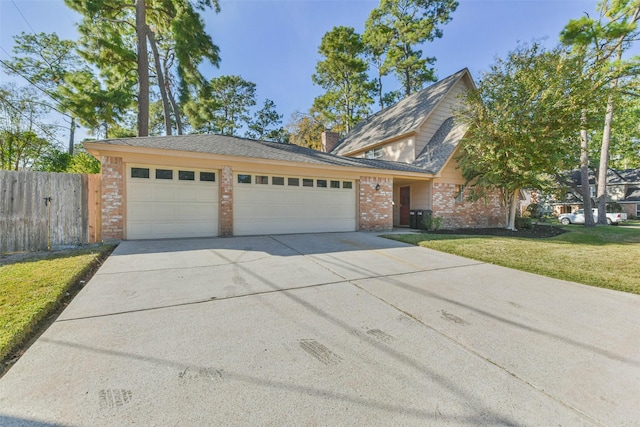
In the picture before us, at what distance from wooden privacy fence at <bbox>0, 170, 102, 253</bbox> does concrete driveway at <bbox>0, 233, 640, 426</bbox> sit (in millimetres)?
3442

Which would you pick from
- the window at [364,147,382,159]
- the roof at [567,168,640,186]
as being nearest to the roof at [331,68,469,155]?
the window at [364,147,382,159]

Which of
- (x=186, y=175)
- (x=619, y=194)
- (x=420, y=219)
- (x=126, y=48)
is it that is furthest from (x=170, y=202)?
(x=619, y=194)

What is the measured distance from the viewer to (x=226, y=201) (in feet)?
27.0

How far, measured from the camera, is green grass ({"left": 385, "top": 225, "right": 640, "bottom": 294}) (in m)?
4.46

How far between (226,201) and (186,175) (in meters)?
1.38

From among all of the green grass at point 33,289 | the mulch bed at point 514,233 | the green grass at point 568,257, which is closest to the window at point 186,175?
the green grass at point 33,289

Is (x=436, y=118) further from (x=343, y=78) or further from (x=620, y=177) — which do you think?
(x=620, y=177)

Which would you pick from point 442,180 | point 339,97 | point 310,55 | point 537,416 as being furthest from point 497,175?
point 310,55

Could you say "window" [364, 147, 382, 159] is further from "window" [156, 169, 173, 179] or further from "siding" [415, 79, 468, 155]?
"window" [156, 169, 173, 179]

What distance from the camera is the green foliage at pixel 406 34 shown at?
2033 centimetres

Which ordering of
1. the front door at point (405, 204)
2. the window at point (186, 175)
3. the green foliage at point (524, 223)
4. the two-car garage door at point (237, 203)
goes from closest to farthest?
1. the two-car garage door at point (237, 203)
2. the window at point (186, 175)
3. the green foliage at point (524, 223)
4. the front door at point (405, 204)

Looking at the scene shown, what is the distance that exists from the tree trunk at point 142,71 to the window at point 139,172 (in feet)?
21.1

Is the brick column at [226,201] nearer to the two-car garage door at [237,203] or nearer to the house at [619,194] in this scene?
the two-car garage door at [237,203]

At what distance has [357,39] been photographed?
72.8ft
